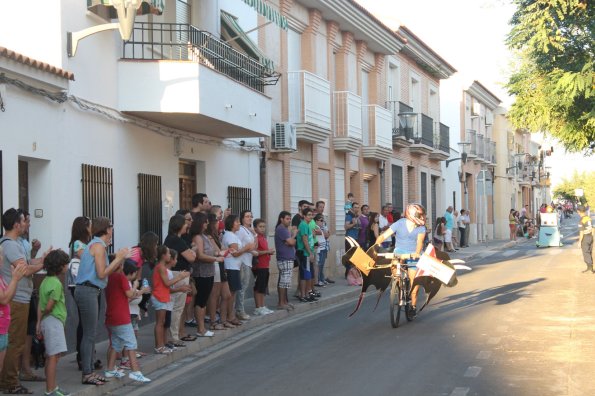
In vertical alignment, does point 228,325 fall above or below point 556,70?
below

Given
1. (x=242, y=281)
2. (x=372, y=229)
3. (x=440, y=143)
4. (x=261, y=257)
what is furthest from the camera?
(x=440, y=143)

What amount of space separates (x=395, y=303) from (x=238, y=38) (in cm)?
765

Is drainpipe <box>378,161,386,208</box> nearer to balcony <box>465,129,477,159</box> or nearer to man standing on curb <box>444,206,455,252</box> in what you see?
man standing on curb <box>444,206,455,252</box>

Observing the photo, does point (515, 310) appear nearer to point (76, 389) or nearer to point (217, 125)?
point (217, 125)

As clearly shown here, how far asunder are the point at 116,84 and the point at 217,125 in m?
2.52

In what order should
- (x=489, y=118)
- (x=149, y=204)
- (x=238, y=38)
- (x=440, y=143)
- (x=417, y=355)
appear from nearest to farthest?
(x=417, y=355), (x=149, y=204), (x=238, y=38), (x=440, y=143), (x=489, y=118)

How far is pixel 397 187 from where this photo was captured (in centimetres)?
3025

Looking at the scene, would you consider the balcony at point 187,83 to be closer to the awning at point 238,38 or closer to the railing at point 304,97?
the awning at point 238,38

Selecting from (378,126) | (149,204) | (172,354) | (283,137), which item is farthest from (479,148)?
(172,354)

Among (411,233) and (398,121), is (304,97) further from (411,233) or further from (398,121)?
(398,121)

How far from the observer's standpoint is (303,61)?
22078mm

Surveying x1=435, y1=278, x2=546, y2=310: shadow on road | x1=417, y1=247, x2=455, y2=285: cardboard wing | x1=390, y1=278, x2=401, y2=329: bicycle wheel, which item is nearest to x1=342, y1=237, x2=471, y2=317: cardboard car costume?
x1=417, y1=247, x2=455, y2=285: cardboard wing

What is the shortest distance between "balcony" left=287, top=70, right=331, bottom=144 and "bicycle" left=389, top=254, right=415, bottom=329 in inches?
345

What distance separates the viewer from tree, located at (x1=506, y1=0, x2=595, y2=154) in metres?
15.5
